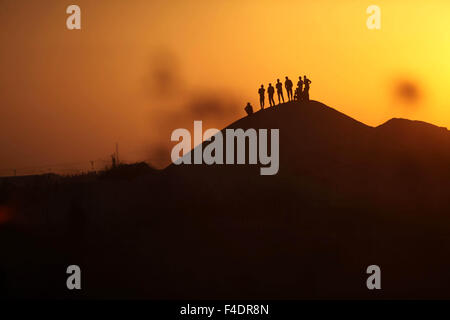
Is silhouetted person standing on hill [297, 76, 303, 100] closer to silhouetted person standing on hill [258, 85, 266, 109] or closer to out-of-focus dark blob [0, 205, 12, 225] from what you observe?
silhouetted person standing on hill [258, 85, 266, 109]

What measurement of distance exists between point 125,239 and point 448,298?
16.6 metres

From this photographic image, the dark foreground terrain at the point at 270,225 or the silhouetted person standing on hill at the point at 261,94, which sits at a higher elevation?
the silhouetted person standing on hill at the point at 261,94

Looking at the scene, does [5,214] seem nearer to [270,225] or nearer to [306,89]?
[270,225]

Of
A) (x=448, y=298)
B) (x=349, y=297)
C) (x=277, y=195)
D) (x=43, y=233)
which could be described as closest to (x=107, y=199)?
(x=43, y=233)

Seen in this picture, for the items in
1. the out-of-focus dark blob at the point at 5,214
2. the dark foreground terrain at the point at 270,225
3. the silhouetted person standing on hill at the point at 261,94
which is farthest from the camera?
the out-of-focus dark blob at the point at 5,214

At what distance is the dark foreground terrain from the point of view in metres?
41.0

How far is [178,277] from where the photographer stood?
136 feet

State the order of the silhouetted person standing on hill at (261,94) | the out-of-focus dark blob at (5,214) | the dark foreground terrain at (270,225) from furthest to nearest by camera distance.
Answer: the out-of-focus dark blob at (5,214), the silhouetted person standing on hill at (261,94), the dark foreground terrain at (270,225)

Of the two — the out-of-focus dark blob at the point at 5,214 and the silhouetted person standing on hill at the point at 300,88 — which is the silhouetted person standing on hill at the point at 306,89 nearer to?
the silhouetted person standing on hill at the point at 300,88

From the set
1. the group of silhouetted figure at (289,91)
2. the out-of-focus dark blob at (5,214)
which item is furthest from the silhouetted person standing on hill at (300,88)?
the out-of-focus dark blob at (5,214)

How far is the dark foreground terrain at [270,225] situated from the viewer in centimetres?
4097

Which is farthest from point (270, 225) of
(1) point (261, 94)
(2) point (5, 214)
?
(2) point (5, 214)
